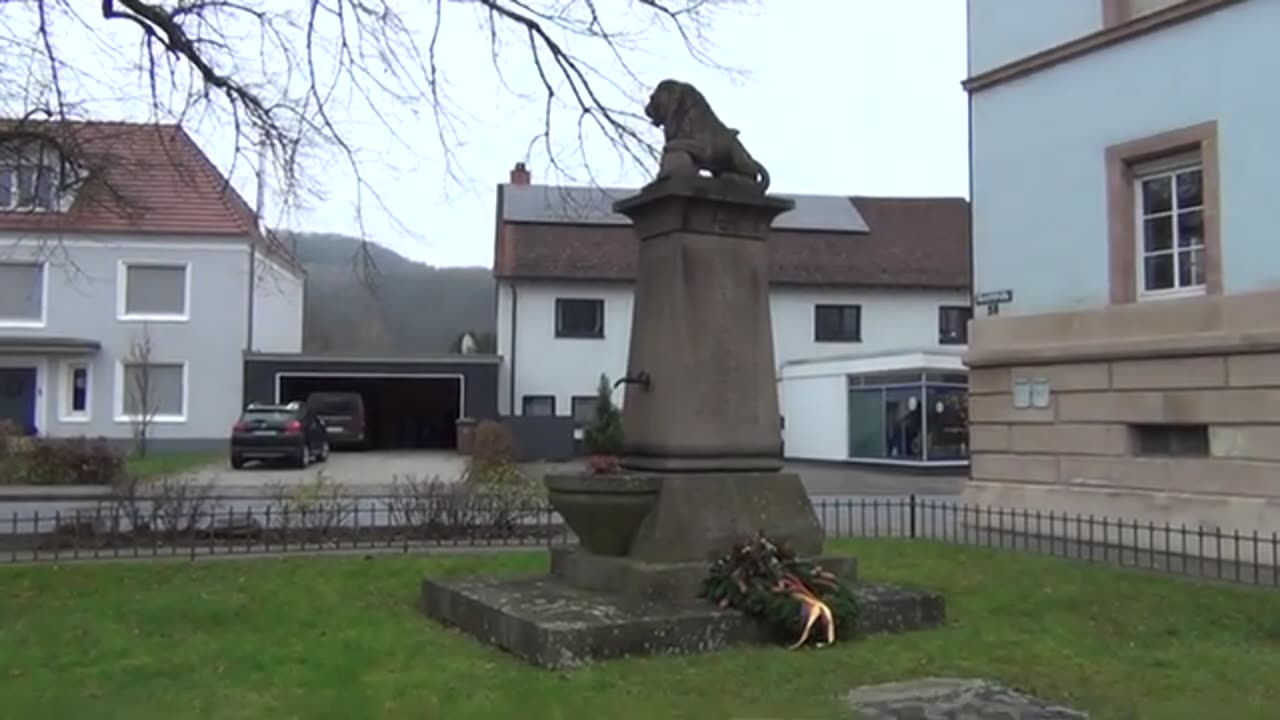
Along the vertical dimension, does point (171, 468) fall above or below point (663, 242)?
below

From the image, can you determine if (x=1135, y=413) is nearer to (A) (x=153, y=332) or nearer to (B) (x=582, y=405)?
(B) (x=582, y=405)

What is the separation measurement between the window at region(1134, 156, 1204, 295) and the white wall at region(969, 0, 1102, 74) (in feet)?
7.31

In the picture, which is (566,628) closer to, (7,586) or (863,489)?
(7,586)

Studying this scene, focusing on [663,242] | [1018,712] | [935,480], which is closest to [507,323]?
[935,480]

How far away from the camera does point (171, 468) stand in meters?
29.6

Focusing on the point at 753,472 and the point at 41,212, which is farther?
the point at 41,212

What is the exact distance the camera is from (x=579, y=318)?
128 feet

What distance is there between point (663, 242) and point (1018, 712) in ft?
14.4

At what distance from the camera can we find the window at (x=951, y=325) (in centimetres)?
4084

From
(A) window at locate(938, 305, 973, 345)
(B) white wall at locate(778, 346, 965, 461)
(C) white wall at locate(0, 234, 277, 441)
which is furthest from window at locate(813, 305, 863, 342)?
(C) white wall at locate(0, 234, 277, 441)

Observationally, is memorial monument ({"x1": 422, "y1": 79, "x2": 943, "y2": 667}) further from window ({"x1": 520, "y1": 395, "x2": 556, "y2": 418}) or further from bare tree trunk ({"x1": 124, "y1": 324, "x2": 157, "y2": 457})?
bare tree trunk ({"x1": 124, "y1": 324, "x2": 157, "y2": 457})

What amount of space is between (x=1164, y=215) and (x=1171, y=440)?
9.13 feet

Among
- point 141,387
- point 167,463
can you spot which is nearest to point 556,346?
point 167,463

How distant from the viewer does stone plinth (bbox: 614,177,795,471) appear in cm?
900
